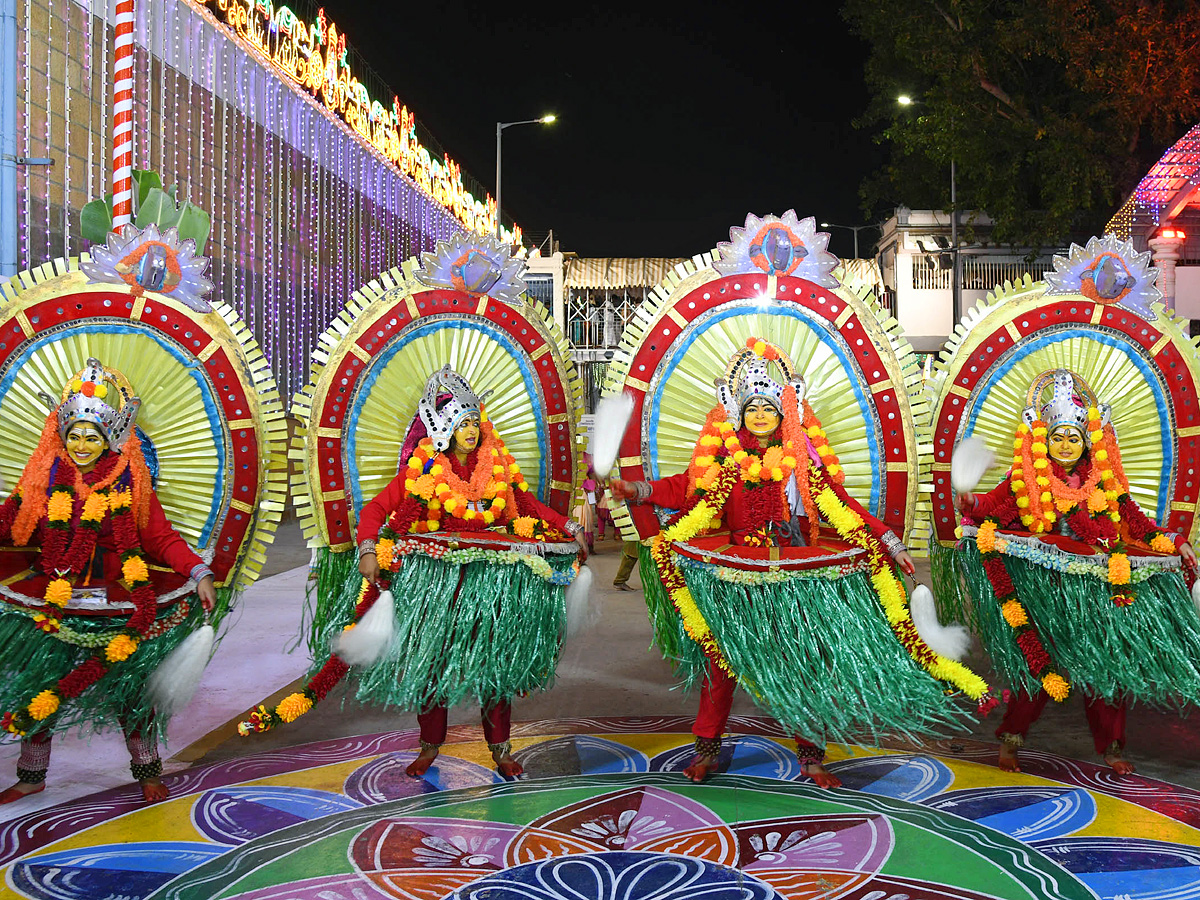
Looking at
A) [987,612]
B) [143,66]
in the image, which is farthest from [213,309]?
[143,66]

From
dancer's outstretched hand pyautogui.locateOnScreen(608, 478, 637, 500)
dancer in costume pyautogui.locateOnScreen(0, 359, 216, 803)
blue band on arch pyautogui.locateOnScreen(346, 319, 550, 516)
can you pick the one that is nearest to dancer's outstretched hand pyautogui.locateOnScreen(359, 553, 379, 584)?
blue band on arch pyautogui.locateOnScreen(346, 319, 550, 516)

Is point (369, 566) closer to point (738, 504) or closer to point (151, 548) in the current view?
point (151, 548)

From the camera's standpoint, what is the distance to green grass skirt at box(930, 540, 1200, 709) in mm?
3764

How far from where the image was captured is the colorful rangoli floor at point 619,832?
2945 mm

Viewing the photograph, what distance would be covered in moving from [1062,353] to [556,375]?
2269 millimetres

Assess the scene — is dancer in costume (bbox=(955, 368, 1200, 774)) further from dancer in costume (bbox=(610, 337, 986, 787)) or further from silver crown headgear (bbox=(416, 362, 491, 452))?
silver crown headgear (bbox=(416, 362, 491, 452))

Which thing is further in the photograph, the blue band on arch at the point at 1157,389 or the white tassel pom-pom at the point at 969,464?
the blue band on arch at the point at 1157,389

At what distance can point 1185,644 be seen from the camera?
3.84 metres

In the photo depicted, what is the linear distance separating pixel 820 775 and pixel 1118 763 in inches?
48.6

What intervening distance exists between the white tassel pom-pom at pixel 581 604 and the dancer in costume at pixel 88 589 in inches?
53.3

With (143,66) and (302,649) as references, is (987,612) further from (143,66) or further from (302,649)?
(143,66)

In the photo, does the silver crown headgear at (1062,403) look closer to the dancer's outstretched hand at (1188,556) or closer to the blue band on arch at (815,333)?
the dancer's outstretched hand at (1188,556)

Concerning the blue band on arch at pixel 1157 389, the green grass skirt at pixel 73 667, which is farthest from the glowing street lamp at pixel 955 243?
the green grass skirt at pixel 73 667

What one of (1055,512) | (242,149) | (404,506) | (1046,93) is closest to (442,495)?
(404,506)
